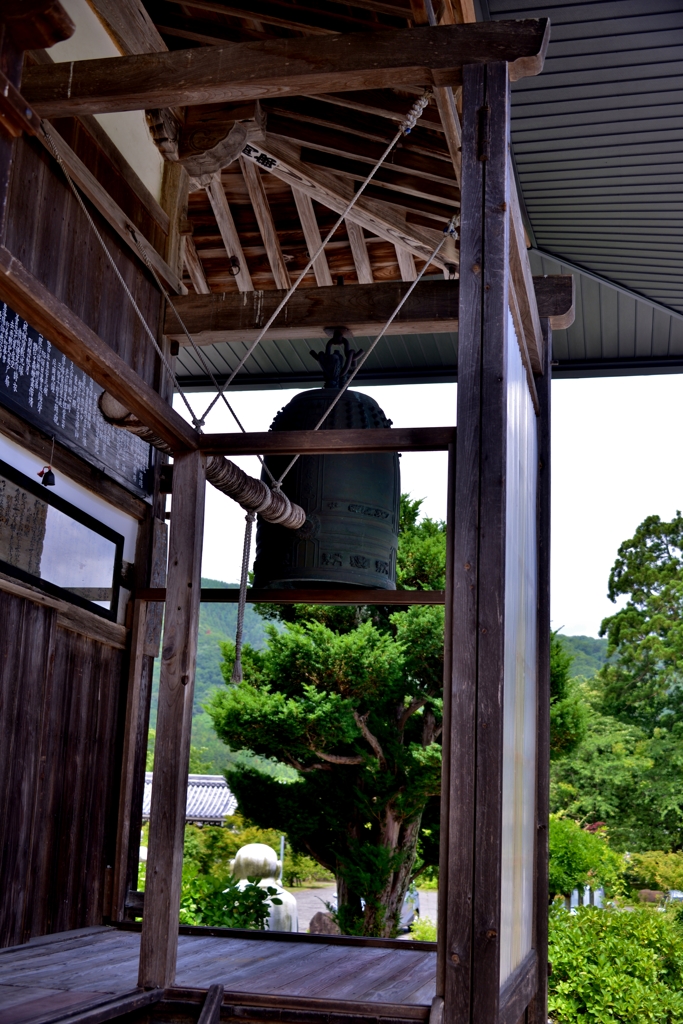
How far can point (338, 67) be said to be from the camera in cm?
344

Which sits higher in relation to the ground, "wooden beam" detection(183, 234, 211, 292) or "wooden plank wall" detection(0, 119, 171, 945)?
"wooden beam" detection(183, 234, 211, 292)

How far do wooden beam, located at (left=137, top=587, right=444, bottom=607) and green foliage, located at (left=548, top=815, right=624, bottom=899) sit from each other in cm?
853

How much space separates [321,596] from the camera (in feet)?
18.2

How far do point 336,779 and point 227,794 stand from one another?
22.5m

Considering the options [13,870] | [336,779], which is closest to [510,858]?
[13,870]

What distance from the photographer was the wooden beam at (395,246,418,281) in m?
6.91

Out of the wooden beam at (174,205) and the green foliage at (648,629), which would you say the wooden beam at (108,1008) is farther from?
the green foliage at (648,629)

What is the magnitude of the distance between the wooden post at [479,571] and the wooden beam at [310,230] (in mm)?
3003

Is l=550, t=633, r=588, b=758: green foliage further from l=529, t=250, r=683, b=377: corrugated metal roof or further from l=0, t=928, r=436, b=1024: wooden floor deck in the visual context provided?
l=0, t=928, r=436, b=1024: wooden floor deck

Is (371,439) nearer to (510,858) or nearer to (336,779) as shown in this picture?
(510,858)

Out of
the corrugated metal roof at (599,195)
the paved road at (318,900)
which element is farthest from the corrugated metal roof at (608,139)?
the paved road at (318,900)

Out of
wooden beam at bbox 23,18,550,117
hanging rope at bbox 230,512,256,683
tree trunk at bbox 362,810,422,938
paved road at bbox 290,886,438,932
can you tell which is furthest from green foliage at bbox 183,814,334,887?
wooden beam at bbox 23,18,550,117

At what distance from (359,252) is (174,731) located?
14.1 feet

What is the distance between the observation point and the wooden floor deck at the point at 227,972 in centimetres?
314
